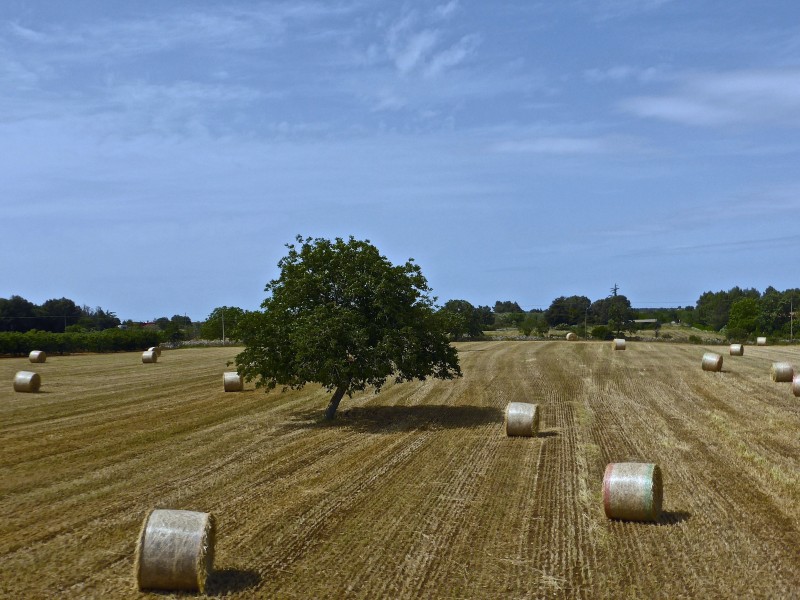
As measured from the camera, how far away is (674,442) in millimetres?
21688

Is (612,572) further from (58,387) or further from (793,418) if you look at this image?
(58,387)

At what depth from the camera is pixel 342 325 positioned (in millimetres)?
24469

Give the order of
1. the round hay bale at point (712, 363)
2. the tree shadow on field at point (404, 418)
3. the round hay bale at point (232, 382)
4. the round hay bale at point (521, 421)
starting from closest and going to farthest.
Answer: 1. the round hay bale at point (521, 421)
2. the tree shadow on field at point (404, 418)
3. the round hay bale at point (232, 382)
4. the round hay bale at point (712, 363)

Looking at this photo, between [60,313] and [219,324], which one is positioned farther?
[60,313]

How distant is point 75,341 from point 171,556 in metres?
66.1

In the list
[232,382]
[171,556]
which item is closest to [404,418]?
[232,382]

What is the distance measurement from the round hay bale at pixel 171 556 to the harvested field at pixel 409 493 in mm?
261

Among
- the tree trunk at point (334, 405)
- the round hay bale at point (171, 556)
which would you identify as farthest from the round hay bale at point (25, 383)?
the round hay bale at point (171, 556)

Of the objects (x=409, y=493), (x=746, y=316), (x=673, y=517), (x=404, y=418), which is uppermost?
(x=746, y=316)

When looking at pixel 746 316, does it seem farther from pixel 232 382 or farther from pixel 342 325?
pixel 342 325

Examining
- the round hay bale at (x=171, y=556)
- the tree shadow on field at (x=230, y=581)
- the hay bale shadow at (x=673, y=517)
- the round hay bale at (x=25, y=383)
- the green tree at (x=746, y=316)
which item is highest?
the green tree at (x=746, y=316)

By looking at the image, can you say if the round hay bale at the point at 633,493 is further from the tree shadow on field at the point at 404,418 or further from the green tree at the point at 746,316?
the green tree at the point at 746,316

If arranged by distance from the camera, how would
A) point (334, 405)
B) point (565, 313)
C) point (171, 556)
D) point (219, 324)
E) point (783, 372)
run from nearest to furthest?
point (171, 556) < point (334, 405) < point (783, 372) < point (219, 324) < point (565, 313)

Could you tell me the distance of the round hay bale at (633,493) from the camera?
13.8 m
